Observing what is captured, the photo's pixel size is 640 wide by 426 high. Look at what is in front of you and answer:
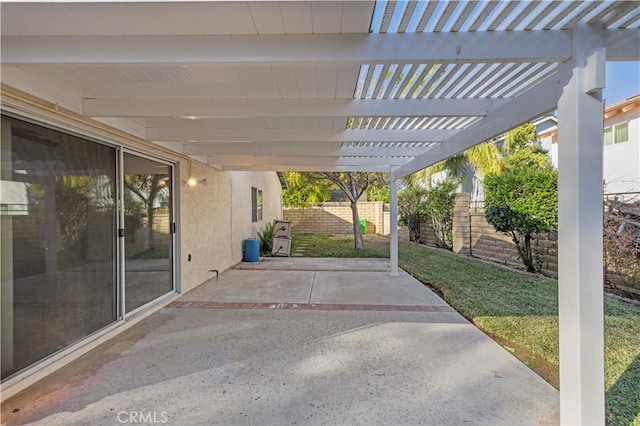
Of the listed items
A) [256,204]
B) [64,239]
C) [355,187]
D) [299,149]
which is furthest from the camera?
[355,187]

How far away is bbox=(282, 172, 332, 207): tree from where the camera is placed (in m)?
16.9

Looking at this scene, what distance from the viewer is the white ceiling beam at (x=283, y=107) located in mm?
3471

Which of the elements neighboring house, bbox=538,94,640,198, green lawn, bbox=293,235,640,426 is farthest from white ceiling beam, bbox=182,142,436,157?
neighboring house, bbox=538,94,640,198

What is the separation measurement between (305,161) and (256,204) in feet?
17.4

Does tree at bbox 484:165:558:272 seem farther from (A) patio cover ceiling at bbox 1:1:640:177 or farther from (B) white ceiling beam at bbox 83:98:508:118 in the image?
(A) patio cover ceiling at bbox 1:1:640:177

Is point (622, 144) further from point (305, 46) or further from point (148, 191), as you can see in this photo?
point (148, 191)

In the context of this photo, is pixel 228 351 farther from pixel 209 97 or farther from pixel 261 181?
pixel 261 181

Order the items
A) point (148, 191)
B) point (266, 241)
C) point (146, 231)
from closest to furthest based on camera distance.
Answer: point (146, 231), point (148, 191), point (266, 241)

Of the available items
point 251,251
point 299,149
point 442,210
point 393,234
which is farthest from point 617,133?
point 251,251

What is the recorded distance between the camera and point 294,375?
2959 mm

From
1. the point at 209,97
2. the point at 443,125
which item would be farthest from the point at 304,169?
the point at 209,97

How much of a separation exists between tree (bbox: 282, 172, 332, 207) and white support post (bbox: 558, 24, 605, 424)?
1432cm

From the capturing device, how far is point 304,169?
8250 millimetres

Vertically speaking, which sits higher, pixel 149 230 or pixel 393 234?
pixel 149 230
